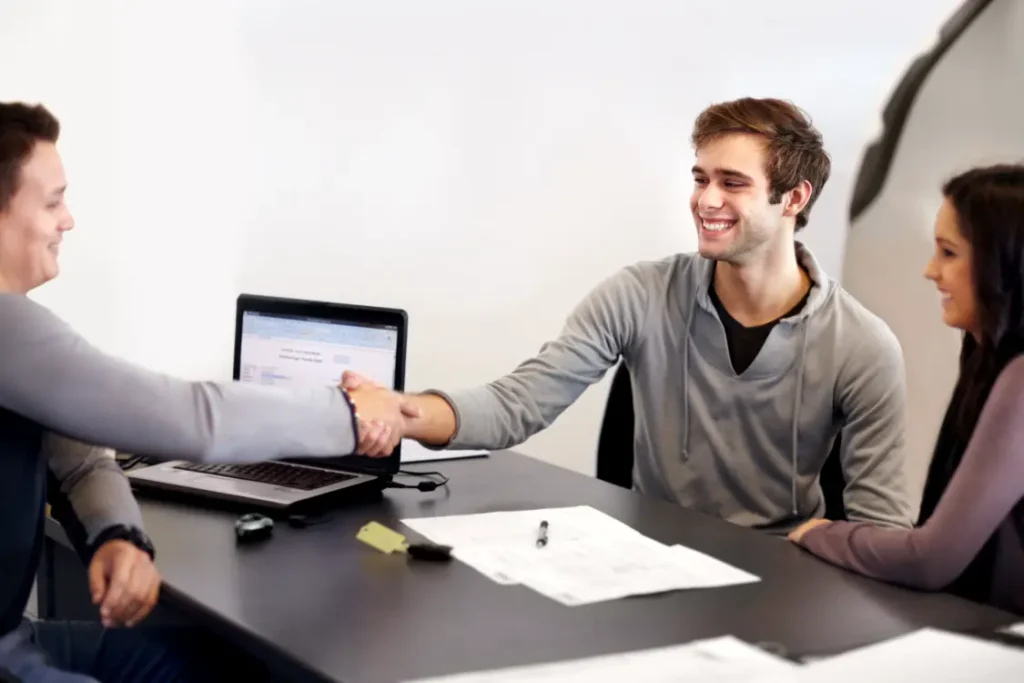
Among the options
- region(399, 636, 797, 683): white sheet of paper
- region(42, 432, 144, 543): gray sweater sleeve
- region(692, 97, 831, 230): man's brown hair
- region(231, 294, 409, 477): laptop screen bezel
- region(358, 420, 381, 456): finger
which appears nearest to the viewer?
region(399, 636, 797, 683): white sheet of paper

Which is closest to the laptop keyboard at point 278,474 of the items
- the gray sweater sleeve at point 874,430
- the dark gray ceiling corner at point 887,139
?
the gray sweater sleeve at point 874,430

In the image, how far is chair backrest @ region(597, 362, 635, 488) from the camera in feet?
7.01

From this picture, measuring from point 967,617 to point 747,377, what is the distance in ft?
2.60

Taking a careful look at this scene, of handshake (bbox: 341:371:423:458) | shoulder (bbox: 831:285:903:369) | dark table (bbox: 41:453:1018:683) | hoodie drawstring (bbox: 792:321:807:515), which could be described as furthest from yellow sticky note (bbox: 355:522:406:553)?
shoulder (bbox: 831:285:903:369)

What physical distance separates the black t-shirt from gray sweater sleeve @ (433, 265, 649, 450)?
0.17 metres

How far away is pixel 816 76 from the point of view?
3.24 metres

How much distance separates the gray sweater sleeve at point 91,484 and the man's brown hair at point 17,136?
1.06ft

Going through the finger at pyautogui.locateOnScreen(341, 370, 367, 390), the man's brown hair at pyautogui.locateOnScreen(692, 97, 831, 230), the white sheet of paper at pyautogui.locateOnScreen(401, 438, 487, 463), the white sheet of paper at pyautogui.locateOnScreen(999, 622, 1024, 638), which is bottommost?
the white sheet of paper at pyautogui.locateOnScreen(401, 438, 487, 463)

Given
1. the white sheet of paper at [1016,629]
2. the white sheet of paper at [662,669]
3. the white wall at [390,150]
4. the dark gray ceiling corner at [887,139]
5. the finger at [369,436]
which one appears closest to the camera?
the white sheet of paper at [662,669]

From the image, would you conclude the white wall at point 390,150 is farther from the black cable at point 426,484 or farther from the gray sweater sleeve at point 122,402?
the gray sweater sleeve at point 122,402

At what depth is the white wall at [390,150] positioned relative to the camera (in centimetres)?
220

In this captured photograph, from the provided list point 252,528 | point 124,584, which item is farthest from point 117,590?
point 252,528

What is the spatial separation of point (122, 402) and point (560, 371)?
0.97 metres

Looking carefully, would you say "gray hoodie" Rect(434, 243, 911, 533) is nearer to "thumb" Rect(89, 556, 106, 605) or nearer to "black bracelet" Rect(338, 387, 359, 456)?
"black bracelet" Rect(338, 387, 359, 456)
